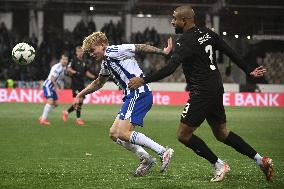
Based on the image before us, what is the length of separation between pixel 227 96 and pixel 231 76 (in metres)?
6.34

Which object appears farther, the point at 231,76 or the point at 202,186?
the point at 231,76

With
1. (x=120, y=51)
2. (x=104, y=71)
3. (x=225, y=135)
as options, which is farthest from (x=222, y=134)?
(x=104, y=71)

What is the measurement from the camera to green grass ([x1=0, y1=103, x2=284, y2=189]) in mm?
8226

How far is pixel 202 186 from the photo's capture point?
7.93m

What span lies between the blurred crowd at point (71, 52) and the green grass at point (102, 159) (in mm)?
15420

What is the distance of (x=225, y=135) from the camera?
27.7ft

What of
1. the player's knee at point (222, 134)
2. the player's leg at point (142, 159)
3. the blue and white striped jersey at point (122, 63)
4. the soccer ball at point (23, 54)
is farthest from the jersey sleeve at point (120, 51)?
the soccer ball at point (23, 54)

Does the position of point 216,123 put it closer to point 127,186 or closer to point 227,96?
point 127,186

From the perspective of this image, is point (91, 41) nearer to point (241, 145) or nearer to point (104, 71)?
point (104, 71)

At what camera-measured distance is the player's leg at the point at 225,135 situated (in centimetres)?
823

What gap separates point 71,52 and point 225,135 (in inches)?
1153

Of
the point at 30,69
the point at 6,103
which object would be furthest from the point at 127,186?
the point at 30,69

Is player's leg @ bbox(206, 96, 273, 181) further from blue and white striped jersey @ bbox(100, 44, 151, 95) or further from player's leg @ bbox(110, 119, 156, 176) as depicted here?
blue and white striped jersey @ bbox(100, 44, 151, 95)

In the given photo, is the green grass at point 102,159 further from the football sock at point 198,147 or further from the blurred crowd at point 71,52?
the blurred crowd at point 71,52
